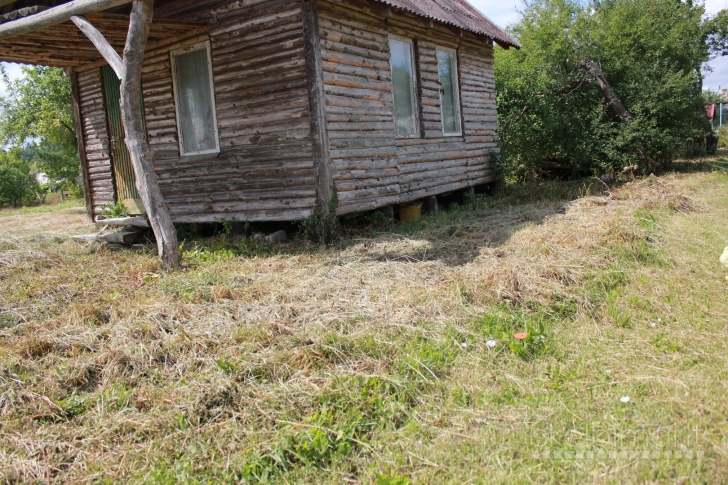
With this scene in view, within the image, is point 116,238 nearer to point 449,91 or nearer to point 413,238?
point 413,238

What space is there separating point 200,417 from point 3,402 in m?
1.25

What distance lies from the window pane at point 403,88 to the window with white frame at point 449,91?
38.4 inches

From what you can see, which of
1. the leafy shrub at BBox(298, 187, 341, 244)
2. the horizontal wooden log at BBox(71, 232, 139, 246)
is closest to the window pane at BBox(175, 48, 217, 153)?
the horizontal wooden log at BBox(71, 232, 139, 246)

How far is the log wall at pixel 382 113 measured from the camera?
711cm

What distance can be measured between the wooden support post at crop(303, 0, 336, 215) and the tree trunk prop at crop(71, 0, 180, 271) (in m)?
1.87

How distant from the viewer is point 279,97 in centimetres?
698

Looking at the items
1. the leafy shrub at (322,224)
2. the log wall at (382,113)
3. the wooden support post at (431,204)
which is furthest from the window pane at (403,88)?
the leafy shrub at (322,224)

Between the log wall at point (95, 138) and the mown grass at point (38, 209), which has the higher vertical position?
the log wall at point (95, 138)

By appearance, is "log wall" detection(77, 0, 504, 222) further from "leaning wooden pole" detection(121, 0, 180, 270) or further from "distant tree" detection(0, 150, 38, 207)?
"distant tree" detection(0, 150, 38, 207)

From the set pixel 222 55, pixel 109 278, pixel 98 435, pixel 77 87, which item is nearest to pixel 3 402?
pixel 98 435

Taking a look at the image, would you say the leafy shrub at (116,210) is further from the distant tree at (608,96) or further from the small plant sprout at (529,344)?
the small plant sprout at (529,344)

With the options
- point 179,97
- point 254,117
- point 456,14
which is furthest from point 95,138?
point 456,14

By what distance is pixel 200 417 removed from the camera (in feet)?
9.49

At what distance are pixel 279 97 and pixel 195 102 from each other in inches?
68.7
